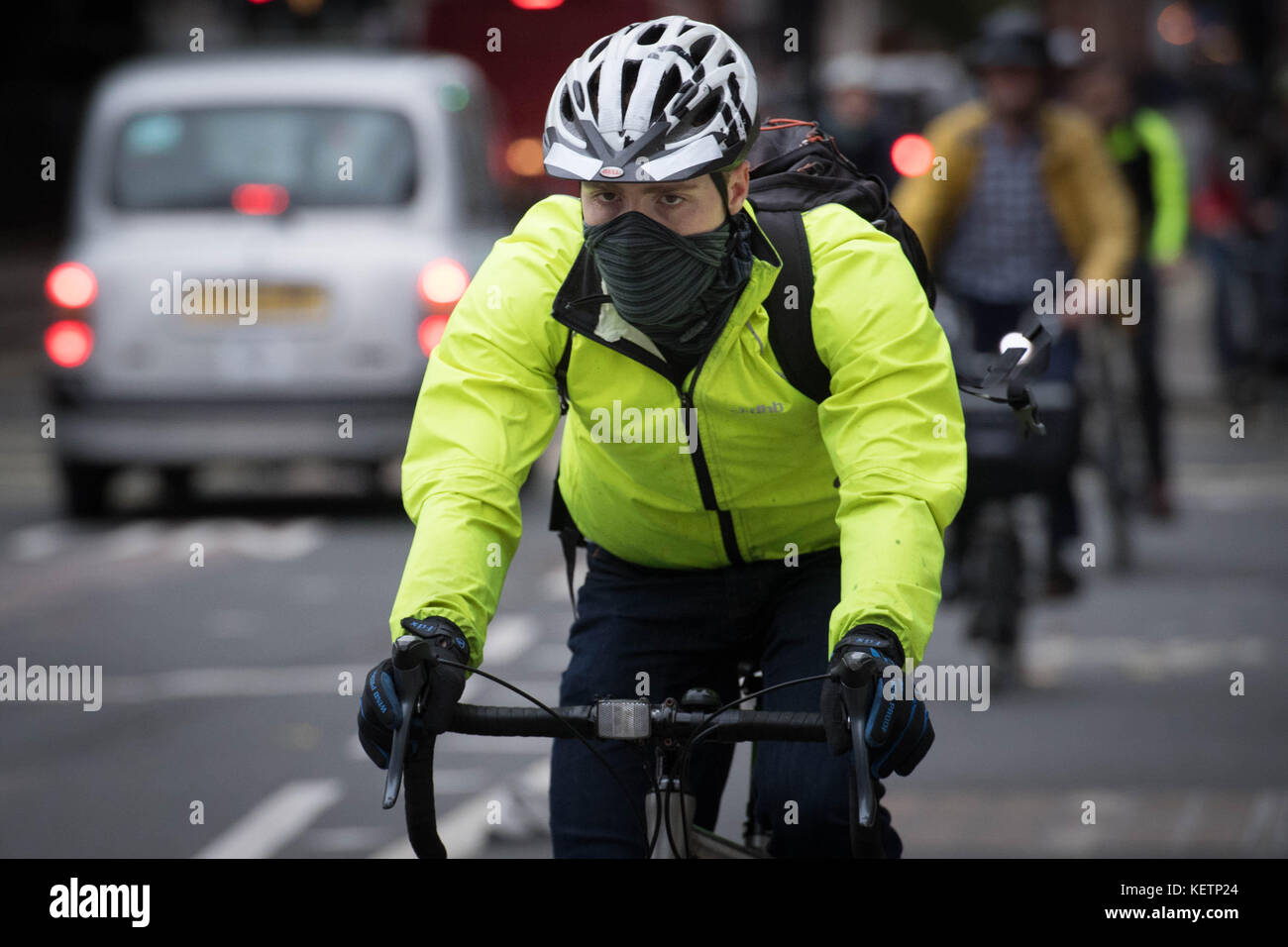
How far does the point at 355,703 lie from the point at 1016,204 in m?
3.06

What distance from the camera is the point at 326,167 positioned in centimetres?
1177

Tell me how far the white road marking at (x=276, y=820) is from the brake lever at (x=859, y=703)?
3.41 meters

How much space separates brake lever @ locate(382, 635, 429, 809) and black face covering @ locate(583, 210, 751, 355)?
0.64 meters

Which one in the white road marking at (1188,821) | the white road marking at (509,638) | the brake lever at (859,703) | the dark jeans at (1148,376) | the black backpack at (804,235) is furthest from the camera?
the dark jeans at (1148,376)

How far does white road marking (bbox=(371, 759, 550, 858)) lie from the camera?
6.20 metres

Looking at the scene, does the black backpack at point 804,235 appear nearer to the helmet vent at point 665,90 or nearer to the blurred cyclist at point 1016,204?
the helmet vent at point 665,90

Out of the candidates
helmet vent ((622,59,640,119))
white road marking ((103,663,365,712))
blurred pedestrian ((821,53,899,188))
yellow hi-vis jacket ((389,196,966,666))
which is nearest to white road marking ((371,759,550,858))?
white road marking ((103,663,365,712))

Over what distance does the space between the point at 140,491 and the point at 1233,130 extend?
874 cm

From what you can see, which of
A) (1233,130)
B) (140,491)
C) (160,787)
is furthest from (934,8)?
(160,787)

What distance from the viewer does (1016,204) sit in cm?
875

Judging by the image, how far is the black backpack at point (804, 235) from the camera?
3.56 m

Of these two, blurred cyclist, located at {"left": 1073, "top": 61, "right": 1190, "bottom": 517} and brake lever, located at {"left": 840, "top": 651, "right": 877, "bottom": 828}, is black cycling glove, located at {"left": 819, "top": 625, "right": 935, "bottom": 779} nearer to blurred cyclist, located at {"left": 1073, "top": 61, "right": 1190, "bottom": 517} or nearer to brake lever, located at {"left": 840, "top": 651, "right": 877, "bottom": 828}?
brake lever, located at {"left": 840, "top": 651, "right": 877, "bottom": 828}

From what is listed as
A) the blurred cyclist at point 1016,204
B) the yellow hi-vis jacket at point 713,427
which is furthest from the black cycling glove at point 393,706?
the blurred cyclist at point 1016,204
